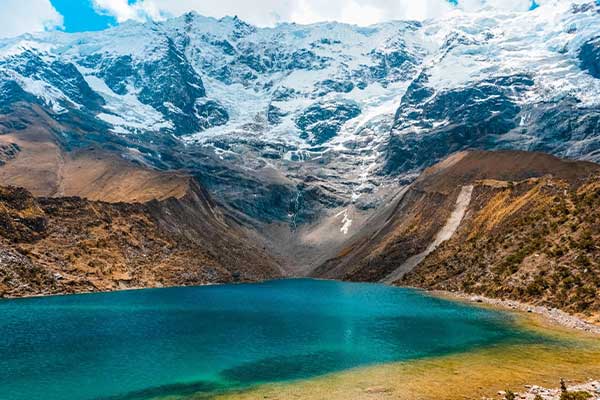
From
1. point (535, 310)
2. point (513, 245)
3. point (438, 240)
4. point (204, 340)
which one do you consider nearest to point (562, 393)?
point (204, 340)

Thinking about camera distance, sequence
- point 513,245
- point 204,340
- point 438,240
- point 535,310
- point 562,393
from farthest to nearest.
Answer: point 438,240, point 513,245, point 535,310, point 204,340, point 562,393

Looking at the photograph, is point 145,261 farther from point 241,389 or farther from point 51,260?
point 241,389

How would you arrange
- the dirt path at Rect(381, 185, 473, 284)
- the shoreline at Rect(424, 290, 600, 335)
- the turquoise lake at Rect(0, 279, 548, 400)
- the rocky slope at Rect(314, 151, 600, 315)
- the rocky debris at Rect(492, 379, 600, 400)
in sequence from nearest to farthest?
the rocky debris at Rect(492, 379, 600, 400) → the turquoise lake at Rect(0, 279, 548, 400) → the shoreline at Rect(424, 290, 600, 335) → the rocky slope at Rect(314, 151, 600, 315) → the dirt path at Rect(381, 185, 473, 284)

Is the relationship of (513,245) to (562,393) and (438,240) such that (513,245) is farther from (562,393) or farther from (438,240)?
(562,393)

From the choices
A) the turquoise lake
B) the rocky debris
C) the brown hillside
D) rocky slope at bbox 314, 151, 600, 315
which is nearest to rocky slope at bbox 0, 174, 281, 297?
the brown hillside

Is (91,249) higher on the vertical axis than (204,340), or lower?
higher

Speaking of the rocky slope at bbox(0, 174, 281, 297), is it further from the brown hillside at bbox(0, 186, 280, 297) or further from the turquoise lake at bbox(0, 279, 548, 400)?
the turquoise lake at bbox(0, 279, 548, 400)

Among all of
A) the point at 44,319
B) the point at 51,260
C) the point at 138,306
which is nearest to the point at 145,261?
the point at 51,260
